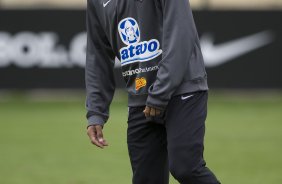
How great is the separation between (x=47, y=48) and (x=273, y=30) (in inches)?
202

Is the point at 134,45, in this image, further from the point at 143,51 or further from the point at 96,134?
the point at 96,134

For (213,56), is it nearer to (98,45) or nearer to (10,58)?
(10,58)

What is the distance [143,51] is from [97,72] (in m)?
0.54

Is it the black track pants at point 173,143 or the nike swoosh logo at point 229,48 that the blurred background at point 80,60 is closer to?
the nike swoosh logo at point 229,48

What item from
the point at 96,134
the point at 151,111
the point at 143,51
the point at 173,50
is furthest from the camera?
the point at 96,134

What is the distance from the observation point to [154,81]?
17.1ft

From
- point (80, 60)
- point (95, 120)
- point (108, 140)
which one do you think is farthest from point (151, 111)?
point (80, 60)

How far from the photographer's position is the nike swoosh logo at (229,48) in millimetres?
17922

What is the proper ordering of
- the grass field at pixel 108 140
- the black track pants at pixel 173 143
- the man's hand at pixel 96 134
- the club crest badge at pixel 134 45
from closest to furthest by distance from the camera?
the black track pants at pixel 173 143
the club crest badge at pixel 134 45
the man's hand at pixel 96 134
the grass field at pixel 108 140

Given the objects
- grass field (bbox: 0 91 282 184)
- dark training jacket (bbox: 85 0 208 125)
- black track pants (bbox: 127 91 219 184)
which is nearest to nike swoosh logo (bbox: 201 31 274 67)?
grass field (bbox: 0 91 282 184)

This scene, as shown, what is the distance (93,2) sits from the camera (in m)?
5.48

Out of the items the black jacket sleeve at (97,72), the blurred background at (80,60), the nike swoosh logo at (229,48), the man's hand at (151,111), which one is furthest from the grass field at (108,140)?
the man's hand at (151,111)

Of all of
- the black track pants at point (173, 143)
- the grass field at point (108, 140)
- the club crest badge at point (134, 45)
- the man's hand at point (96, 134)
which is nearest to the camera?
the black track pants at point (173, 143)

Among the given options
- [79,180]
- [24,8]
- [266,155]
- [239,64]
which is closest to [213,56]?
[239,64]
